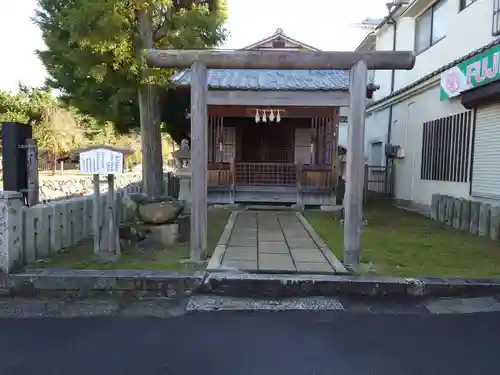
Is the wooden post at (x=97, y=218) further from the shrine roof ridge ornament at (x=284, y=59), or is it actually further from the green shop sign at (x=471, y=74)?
the green shop sign at (x=471, y=74)

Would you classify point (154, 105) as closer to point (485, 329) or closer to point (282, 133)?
point (282, 133)

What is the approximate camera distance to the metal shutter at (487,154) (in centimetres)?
929

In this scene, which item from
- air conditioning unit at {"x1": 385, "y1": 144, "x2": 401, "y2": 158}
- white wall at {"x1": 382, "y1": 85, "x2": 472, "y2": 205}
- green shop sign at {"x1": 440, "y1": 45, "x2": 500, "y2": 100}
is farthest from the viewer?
air conditioning unit at {"x1": 385, "y1": 144, "x2": 401, "y2": 158}

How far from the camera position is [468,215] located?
908 centimetres

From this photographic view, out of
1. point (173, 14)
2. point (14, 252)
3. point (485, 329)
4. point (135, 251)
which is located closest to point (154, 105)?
point (173, 14)

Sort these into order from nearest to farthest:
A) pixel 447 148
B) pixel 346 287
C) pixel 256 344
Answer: pixel 256 344 < pixel 346 287 < pixel 447 148

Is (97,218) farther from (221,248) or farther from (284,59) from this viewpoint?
(284,59)

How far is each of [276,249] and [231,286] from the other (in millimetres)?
2169

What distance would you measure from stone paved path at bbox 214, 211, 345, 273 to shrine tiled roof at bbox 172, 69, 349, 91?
3792 millimetres

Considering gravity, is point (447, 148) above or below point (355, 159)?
above

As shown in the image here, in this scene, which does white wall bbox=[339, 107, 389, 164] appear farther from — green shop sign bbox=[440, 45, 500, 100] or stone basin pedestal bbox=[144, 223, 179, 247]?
stone basin pedestal bbox=[144, 223, 179, 247]

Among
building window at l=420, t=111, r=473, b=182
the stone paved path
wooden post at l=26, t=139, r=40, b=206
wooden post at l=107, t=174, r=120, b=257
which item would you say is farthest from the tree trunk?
building window at l=420, t=111, r=473, b=182

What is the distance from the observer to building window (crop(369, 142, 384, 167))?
18625mm

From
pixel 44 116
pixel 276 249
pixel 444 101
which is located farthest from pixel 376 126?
pixel 44 116
